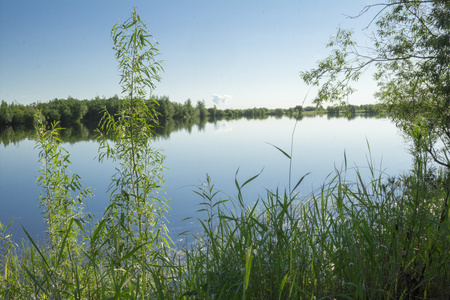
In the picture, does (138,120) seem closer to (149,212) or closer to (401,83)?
(149,212)

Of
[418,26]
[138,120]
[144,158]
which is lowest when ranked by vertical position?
[144,158]

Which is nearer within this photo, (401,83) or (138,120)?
(138,120)

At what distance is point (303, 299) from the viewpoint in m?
1.74

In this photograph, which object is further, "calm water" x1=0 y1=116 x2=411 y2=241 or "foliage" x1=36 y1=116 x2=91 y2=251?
"calm water" x1=0 y1=116 x2=411 y2=241

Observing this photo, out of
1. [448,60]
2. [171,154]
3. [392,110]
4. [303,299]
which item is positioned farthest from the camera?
[171,154]

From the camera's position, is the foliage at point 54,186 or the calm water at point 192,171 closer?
the foliage at point 54,186

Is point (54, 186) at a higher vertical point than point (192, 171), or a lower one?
higher

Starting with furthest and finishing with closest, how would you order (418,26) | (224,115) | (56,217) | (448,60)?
(224,115)
(418,26)
(448,60)
(56,217)

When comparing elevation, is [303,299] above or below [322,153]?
above

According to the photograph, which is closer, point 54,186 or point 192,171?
point 54,186

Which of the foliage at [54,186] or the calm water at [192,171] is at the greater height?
the foliage at [54,186]

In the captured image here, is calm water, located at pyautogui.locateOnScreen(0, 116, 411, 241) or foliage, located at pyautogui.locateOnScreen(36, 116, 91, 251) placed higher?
foliage, located at pyautogui.locateOnScreen(36, 116, 91, 251)

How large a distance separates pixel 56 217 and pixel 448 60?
8.59 m

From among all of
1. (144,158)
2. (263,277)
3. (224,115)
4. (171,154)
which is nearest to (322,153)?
(171,154)
